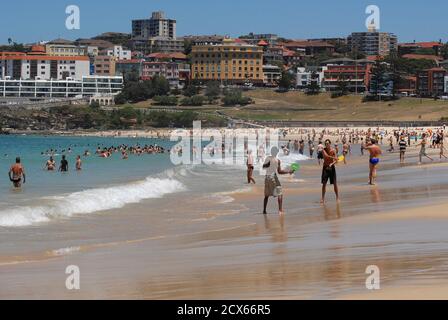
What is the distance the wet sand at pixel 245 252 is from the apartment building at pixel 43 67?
165 meters

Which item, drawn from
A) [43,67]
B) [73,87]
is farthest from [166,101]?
[43,67]

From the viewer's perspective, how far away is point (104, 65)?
190 meters

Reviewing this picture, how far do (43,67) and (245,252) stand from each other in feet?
580

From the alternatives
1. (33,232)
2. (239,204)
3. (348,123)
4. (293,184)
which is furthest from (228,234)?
(348,123)

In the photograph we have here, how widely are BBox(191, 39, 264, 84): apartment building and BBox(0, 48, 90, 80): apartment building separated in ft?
90.9

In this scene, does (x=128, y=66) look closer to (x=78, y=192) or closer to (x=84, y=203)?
(x=78, y=192)

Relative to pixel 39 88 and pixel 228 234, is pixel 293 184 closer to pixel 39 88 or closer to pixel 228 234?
pixel 228 234

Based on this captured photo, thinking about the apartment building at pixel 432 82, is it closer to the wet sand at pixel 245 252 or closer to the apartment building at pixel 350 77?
the apartment building at pixel 350 77

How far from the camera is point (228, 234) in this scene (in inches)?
523

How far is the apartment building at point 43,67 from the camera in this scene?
180 metres

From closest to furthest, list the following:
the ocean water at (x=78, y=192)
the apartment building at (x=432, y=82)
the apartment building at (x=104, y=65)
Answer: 1. the ocean water at (x=78, y=192)
2. the apartment building at (x=432, y=82)
3. the apartment building at (x=104, y=65)

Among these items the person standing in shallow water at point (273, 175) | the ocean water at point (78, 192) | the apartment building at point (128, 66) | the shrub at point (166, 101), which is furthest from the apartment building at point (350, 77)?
the person standing in shallow water at point (273, 175)

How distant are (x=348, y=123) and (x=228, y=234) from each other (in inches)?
3723

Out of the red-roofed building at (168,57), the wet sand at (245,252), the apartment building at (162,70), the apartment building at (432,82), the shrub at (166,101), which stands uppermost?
the red-roofed building at (168,57)
